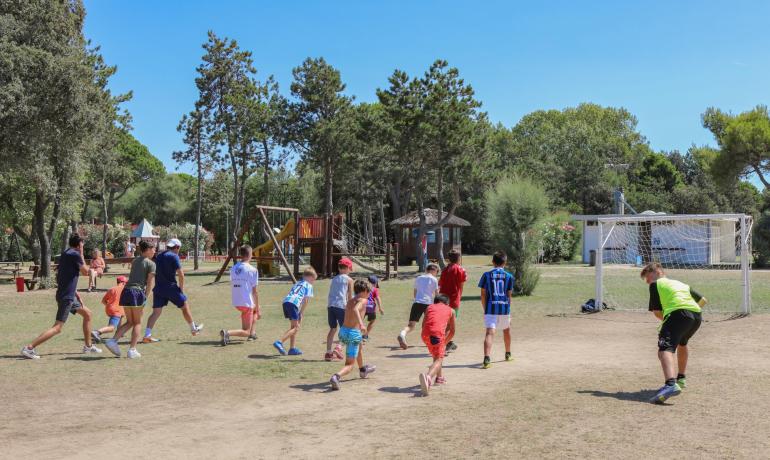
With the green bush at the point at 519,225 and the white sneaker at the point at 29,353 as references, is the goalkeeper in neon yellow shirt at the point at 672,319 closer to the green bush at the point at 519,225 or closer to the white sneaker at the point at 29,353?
the white sneaker at the point at 29,353

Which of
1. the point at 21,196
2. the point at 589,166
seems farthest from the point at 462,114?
the point at 589,166

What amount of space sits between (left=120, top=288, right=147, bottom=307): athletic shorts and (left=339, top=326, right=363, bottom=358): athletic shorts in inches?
143

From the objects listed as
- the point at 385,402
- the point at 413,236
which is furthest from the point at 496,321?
the point at 413,236

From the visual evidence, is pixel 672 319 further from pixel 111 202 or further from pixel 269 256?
pixel 111 202

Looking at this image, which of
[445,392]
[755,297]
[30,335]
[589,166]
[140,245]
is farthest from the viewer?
[589,166]

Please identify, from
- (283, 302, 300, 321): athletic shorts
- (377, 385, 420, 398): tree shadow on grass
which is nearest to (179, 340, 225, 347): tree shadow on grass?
(283, 302, 300, 321): athletic shorts

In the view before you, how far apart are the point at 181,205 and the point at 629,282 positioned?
56.1 metres

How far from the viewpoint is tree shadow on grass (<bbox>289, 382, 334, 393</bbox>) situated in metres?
8.00

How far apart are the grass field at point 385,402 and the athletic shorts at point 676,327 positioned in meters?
0.61

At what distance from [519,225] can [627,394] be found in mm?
13040

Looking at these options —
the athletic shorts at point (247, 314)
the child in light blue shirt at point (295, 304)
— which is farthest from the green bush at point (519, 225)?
the child in light blue shirt at point (295, 304)

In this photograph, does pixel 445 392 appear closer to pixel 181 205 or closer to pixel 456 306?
pixel 456 306

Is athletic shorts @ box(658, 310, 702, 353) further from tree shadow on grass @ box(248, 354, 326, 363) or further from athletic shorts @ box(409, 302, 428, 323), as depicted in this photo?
tree shadow on grass @ box(248, 354, 326, 363)

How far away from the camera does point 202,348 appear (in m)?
11.2
